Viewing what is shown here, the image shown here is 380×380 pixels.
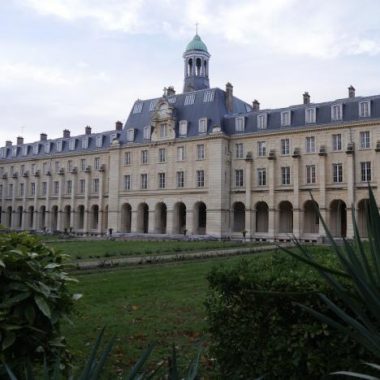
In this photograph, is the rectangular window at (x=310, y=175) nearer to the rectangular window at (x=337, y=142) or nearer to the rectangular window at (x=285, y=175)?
the rectangular window at (x=285, y=175)

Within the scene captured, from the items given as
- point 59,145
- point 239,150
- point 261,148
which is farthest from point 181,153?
point 59,145

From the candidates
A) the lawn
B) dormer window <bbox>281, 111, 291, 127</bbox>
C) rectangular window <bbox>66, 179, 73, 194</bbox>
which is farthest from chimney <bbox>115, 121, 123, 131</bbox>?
the lawn

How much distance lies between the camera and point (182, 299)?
37.4ft

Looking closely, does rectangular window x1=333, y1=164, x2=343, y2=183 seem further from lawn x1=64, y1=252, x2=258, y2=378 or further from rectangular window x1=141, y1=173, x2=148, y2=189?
lawn x1=64, y1=252, x2=258, y2=378

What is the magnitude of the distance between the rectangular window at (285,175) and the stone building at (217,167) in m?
0.10

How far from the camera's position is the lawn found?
7.00 m

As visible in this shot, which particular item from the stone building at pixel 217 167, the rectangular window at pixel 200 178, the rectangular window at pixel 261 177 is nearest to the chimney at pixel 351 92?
the stone building at pixel 217 167

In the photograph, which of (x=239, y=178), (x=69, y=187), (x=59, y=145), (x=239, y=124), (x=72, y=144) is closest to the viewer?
(x=239, y=178)

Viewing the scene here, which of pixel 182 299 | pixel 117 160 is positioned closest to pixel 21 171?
pixel 117 160

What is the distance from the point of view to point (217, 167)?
153 feet

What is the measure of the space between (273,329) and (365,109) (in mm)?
40218

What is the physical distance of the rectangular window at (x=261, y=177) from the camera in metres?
45.8

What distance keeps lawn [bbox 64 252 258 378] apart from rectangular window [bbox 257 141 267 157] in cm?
3096

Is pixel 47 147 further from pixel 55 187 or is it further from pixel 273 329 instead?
pixel 273 329
